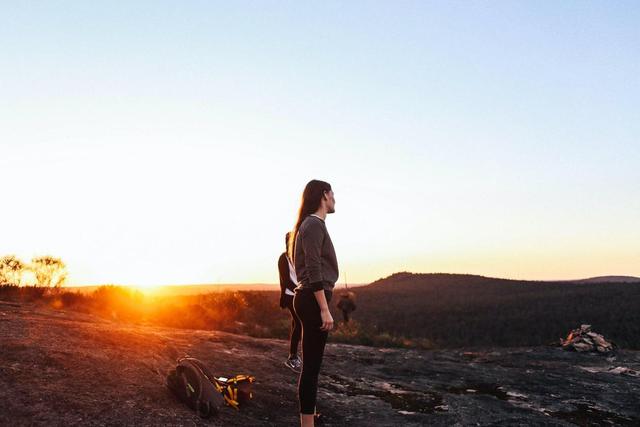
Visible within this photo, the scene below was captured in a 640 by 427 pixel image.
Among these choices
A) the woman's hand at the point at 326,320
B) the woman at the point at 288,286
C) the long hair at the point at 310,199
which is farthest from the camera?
the woman at the point at 288,286

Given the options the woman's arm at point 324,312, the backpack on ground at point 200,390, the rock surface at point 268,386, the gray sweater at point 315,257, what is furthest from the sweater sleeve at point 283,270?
the woman's arm at point 324,312

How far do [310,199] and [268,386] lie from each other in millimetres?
3383

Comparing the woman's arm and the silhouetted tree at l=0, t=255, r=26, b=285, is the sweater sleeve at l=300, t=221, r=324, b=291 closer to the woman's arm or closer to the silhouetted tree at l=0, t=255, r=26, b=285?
the woman's arm

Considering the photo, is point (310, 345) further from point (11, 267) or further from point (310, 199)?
point (11, 267)

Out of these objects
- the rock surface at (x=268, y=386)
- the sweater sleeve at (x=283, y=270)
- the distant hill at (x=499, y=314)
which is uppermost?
the sweater sleeve at (x=283, y=270)

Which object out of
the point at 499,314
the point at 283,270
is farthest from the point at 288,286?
the point at 499,314

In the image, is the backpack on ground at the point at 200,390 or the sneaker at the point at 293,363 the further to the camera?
the sneaker at the point at 293,363

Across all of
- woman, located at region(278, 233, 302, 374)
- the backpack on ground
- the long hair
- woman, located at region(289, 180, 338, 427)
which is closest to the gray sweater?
woman, located at region(289, 180, 338, 427)

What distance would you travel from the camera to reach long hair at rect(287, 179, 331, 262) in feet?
14.3

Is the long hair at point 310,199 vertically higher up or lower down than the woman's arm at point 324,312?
higher up

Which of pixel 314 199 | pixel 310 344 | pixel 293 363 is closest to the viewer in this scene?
pixel 310 344

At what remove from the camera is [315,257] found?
4.08 meters

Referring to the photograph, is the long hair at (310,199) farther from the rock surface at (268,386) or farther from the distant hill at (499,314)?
the distant hill at (499,314)

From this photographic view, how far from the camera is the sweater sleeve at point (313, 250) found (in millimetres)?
4059
